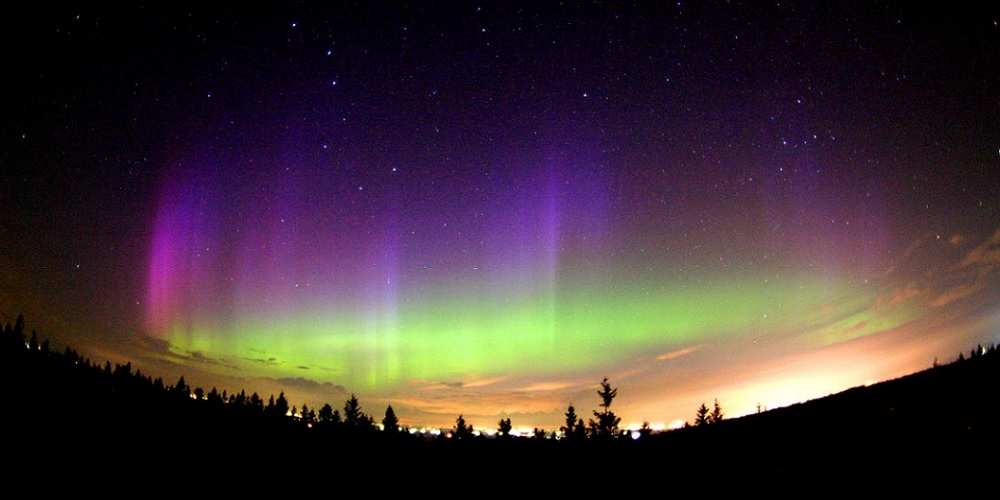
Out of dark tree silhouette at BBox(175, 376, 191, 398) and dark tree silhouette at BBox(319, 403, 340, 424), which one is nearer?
dark tree silhouette at BBox(175, 376, 191, 398)

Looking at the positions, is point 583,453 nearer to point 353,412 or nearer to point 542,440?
point 542,440

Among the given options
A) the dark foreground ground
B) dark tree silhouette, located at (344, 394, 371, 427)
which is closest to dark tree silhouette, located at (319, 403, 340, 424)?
dark tree silhouette, located at (344, 394, 371, 427)

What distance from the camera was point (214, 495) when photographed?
102 ft

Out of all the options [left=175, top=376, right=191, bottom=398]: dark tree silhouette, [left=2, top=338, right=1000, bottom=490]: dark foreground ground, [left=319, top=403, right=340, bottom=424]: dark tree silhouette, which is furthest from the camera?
[left=319, top=403, right=340, bottom=424]: dark tree silhouette

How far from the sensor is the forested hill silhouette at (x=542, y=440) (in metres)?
18.4

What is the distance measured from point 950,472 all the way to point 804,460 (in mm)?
4139

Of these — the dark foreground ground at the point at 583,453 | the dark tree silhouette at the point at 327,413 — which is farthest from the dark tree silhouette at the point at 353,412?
the dark foreground ground at the point at 583,453

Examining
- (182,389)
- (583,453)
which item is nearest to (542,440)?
(583,453)

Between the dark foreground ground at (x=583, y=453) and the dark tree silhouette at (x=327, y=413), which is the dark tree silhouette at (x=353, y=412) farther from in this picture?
the dark foreground ground at (x=583, y=453)

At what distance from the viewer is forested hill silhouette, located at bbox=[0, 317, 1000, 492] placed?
1838 centimetres

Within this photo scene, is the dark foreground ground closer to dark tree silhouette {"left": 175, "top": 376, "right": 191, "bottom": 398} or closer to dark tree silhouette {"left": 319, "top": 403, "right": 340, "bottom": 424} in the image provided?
dark tree silhouette {"left": 175, "top": 376, "right": 191, "bottom": 398}

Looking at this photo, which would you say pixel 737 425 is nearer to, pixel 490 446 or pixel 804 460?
pixel 804 460

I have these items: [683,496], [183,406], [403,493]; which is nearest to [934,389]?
[683,496]

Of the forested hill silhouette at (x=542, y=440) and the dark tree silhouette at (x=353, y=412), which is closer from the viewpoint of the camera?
the forested hill silhouette at (x=542, y=440)
